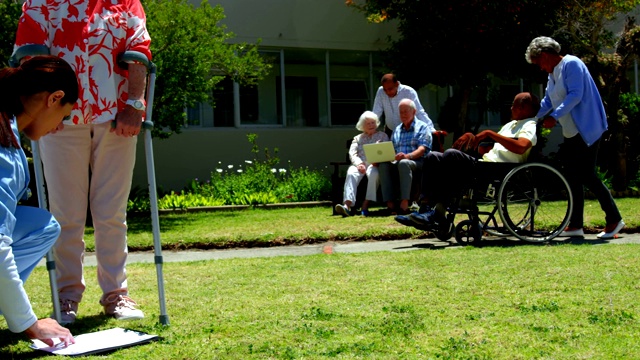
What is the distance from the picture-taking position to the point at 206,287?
5000 millimetres

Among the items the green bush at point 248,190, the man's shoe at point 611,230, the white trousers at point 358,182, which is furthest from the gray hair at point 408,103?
the green bush at point 248,190

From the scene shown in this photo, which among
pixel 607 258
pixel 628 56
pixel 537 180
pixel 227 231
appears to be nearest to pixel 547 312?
pixel 607 258

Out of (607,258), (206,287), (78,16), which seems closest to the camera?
(78,16)

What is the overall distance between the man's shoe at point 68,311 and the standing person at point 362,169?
20.1 feet

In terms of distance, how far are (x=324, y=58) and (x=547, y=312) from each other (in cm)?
1302

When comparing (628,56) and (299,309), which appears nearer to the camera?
(299,309)

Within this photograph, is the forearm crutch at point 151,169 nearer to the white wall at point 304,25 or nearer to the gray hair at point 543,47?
the gray hair at point 543,47

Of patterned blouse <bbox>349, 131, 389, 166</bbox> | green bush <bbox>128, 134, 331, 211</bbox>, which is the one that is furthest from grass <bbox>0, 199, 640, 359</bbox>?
green bush <bbox>128, 134, 331, 211</bbox>

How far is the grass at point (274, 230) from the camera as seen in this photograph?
769 cm

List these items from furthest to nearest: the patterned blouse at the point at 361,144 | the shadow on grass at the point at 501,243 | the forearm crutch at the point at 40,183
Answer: the patterned blouse at the point at 361,144 < the shadow on grass at the point at 501,243 < the forearm crutch at the point at 40,183

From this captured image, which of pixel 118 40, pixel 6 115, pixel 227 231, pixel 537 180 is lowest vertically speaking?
pixel 227 231

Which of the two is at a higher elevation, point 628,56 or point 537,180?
point 628,56

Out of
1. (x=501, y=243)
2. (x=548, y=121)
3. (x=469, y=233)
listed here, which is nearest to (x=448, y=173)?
(x=469, y=233)

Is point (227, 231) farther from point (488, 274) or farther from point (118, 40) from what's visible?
point (118, 40)
